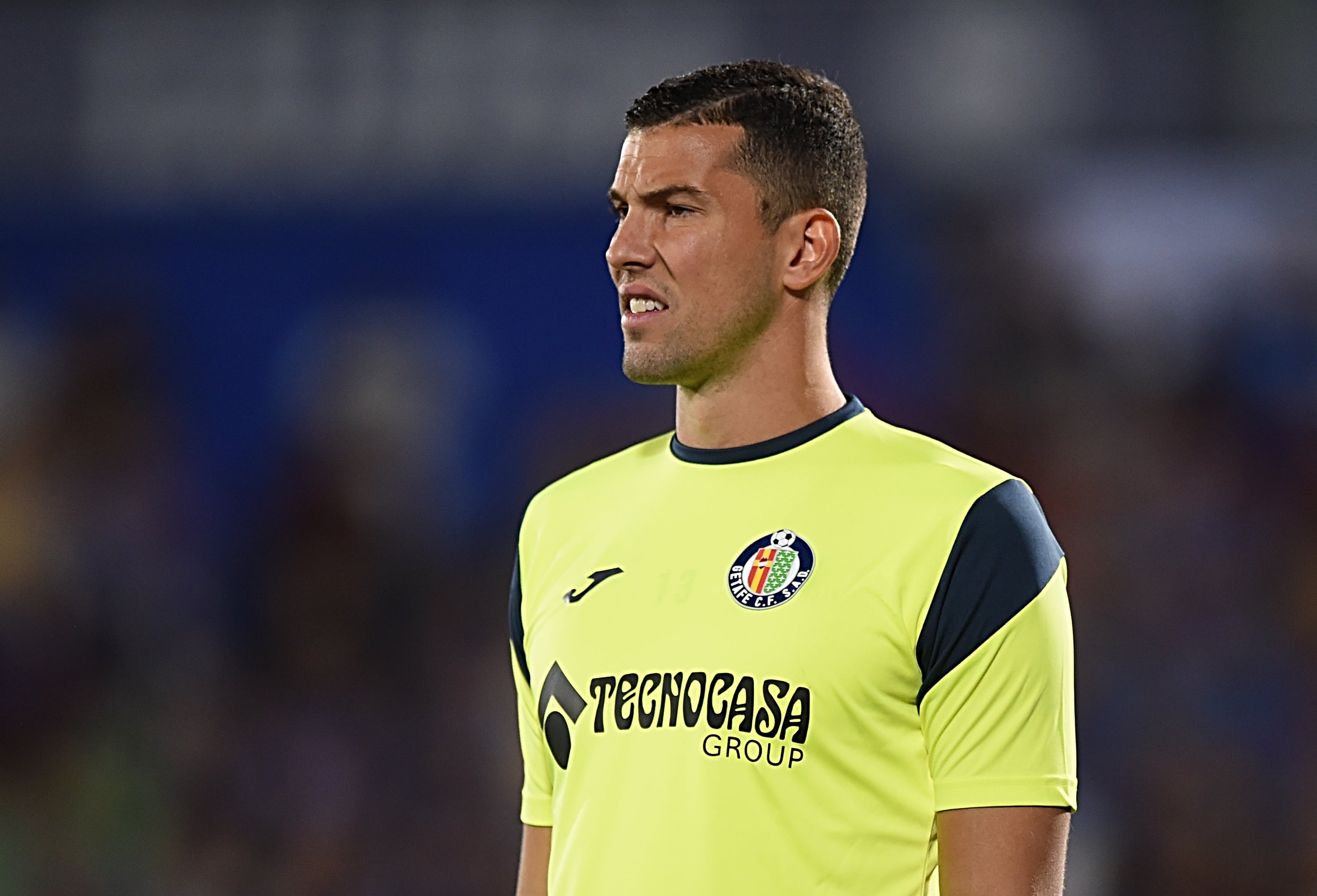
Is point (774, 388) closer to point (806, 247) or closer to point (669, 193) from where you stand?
point (806, 247)

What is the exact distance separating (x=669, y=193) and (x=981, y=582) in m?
0.72

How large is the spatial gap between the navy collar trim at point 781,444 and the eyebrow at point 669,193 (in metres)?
0.36

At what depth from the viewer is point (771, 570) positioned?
238 cm

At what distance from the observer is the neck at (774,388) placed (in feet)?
8.29

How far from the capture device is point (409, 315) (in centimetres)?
716

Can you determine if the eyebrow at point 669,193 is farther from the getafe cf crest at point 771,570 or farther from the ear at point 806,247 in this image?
the getafe cf crest at point 771,570

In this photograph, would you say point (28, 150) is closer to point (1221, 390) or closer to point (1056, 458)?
point (1056, 458)

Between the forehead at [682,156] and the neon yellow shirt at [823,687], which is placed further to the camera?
the forehead at [682,156]

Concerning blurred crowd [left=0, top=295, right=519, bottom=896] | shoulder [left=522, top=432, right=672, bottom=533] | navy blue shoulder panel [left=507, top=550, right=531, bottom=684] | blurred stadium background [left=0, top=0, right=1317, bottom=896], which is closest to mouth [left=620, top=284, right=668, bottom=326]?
shoulder [left=522, top=432, right=672, bottom=533]

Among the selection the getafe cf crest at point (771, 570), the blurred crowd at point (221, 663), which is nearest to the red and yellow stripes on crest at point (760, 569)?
the getafe cf crest at point (771, 570)

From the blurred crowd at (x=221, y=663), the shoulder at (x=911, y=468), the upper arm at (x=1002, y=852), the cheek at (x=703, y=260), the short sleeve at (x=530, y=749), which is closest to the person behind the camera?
the upper arm at (x=1002, y=852)

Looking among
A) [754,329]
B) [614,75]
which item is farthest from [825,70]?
[754,329]

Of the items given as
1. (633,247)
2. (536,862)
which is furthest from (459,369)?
(633,247)

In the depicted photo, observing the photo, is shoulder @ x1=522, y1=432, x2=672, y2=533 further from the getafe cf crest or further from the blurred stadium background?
the blurred stadium background
